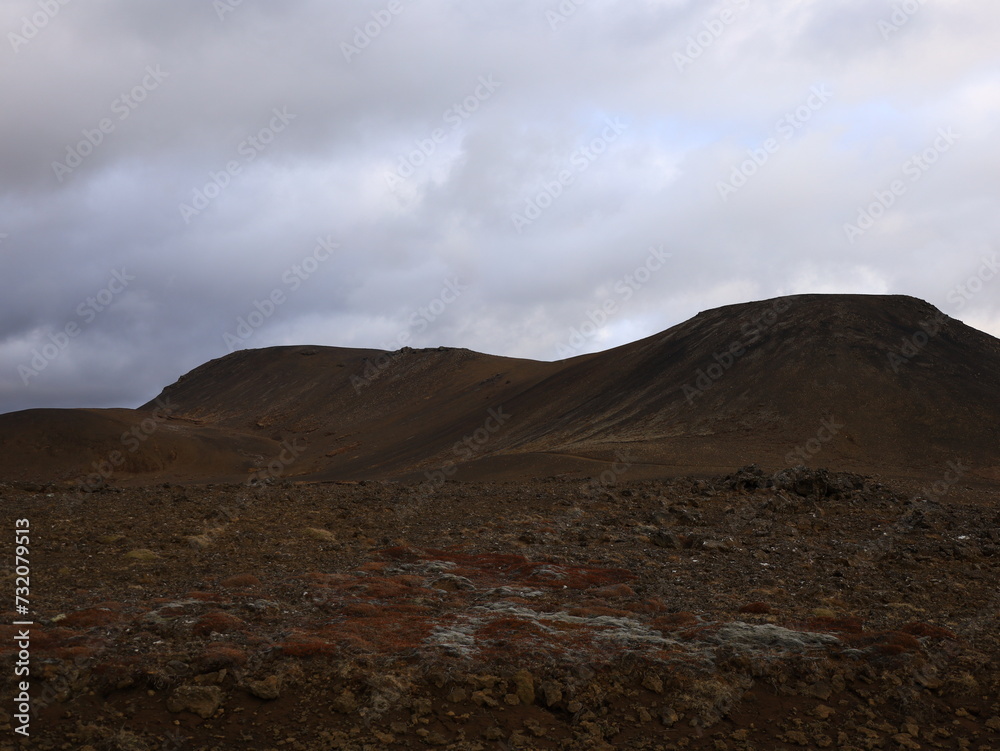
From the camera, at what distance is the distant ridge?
3241 cm

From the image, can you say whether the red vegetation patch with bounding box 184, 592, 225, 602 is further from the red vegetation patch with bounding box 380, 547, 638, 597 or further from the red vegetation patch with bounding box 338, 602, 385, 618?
the red vegetation patch with bounding box 380, 547, 638, 597

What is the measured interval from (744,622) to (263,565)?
7.22m

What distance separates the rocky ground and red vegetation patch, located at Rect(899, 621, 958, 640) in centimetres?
5

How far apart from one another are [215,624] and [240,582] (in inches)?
108

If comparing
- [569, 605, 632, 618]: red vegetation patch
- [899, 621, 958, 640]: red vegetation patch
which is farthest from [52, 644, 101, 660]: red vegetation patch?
[899, 621, 958, 640]: red vegetation patch

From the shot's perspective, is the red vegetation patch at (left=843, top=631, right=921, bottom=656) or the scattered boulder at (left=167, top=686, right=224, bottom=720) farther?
the red vegetation patch at (left=843, top=631, right=921, bottom=656)

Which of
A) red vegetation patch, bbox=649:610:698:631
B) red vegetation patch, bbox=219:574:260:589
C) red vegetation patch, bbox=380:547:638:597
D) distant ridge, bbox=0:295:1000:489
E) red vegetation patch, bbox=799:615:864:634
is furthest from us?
distant ridge, bbox=0:295:1000:489

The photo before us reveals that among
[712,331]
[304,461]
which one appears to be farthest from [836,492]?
[304,461]

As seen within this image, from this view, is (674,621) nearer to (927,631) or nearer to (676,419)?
(927,631)

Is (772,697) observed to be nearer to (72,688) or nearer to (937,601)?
(937,601)

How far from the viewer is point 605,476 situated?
2606 centimetres

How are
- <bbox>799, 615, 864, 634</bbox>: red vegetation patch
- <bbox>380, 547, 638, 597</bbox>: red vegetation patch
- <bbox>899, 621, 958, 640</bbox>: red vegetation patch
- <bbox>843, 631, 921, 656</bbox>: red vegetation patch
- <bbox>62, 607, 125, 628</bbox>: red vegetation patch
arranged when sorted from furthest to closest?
1. <bbox>380, 547, 638, 597</bbox>: red vegetation patch
2. <bbox>799, 615, 864, 634</bbox>: red vegetation patch
3. <bbox>899, 621, 958, 640</bbox>: red vegetation patch
4. <bbox>62, 607, 125, 628</bbox>: red vegetation patch
5. <bbox>843, 631, 921, 656</bbox>: red vegetation patch

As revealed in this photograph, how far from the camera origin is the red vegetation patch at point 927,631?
27.0 feet

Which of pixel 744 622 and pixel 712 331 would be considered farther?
pixel 712 331
